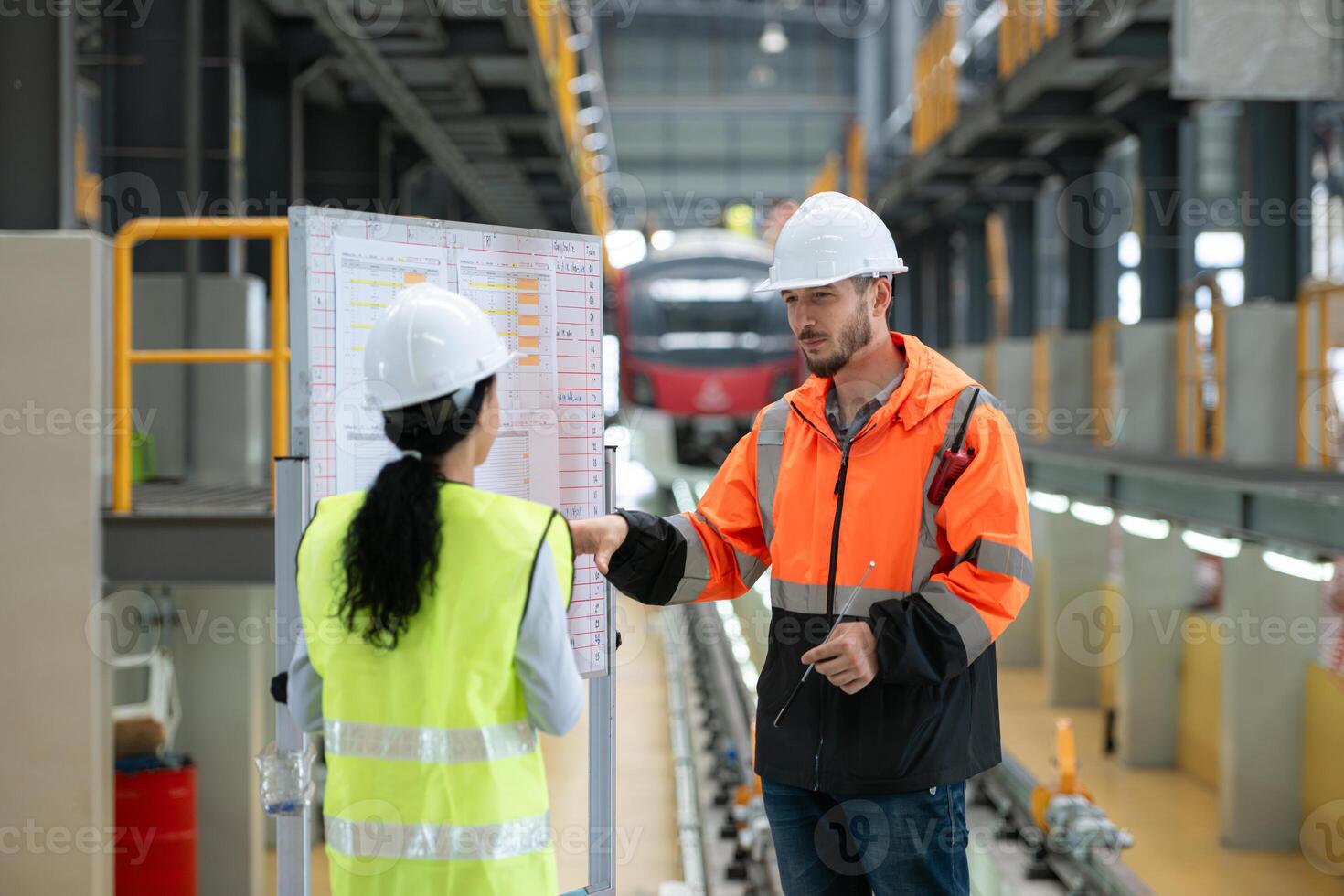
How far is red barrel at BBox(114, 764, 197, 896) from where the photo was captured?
240 inches

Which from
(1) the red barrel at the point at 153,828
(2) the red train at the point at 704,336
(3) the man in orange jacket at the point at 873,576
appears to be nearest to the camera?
(3) the man in orange jacket at the point at 873,576

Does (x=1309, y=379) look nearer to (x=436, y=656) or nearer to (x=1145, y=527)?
(x=1145, y=527)

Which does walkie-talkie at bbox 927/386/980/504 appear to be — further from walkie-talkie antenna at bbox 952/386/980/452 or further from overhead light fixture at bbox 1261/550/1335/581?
overhead light fixture at bbox 1261/550/1335/581

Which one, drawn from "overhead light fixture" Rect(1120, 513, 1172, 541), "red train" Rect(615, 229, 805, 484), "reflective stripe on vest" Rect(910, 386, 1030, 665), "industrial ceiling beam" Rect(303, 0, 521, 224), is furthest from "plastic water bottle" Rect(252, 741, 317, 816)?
"red train" Rect(615, 229, 805, 484)

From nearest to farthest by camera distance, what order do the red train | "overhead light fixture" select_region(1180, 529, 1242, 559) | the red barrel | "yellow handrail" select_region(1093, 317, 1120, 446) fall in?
1. the red barrel
2. "overhead light fixture" select_region(1180, 529, 1242, 559)
3. "yellow handrail" select_region(1093, 317, 1120, 446)
4. the red train

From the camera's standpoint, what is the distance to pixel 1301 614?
28.0ft

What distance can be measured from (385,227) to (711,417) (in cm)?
1119

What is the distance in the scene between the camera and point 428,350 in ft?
7.16

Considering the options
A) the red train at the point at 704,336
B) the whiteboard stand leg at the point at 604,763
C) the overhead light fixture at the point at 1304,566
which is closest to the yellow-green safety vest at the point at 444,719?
the whiteboard stand leg at the point at 604,763

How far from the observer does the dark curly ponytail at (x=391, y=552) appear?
200 cm

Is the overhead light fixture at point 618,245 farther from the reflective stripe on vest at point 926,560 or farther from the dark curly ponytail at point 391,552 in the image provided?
the dark curly ponytail at point 391,552

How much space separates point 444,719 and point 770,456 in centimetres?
92

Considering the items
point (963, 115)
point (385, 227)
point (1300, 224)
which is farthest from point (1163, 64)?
point (385, 227)

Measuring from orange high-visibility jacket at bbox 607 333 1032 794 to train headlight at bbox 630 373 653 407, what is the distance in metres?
10.9
